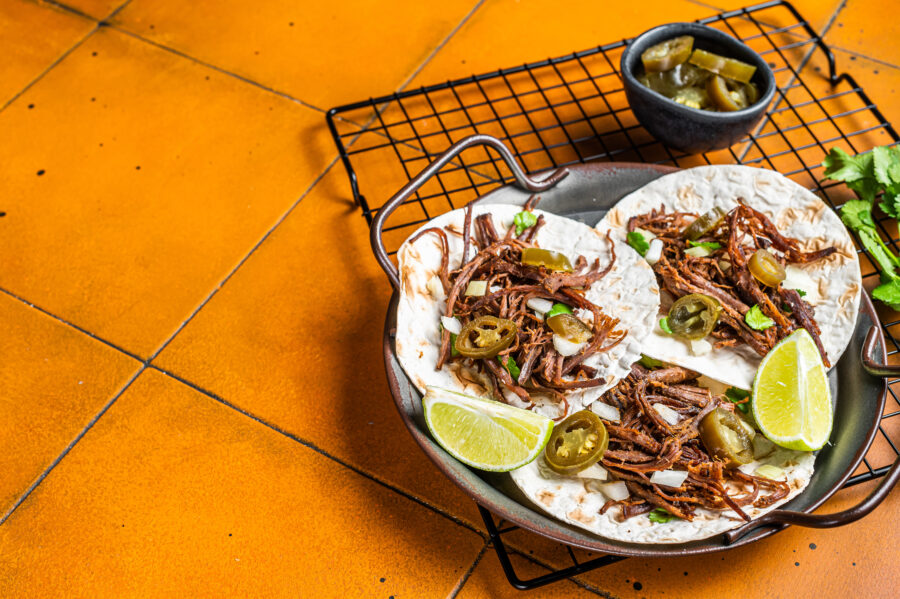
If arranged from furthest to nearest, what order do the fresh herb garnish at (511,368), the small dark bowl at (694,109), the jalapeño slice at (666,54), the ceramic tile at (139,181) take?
the ceramic tile at (139,181) → the jalapeño slice at (666,54) → the small dark bowl at (694,109) → the fresh herb garnish at (511,368)

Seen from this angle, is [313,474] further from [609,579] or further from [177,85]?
[177,85]

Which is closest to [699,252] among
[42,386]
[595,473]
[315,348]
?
[595,473]

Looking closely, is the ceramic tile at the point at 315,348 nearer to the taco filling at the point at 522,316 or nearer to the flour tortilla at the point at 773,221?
the taco filling at the point at 522,316

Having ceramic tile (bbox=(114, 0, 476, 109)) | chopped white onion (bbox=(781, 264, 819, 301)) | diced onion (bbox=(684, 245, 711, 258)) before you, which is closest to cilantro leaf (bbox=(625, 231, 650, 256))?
diced onion (bbox=(684, 245, 711, 258))

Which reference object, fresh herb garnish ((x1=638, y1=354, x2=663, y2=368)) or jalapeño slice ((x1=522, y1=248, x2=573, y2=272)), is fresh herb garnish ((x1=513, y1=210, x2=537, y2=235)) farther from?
fresh herb garnish ((x1=638, y1=354, x2=663, y2=368))

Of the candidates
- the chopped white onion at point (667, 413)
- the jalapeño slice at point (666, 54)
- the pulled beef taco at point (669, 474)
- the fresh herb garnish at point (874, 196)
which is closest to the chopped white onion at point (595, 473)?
the pulled beef taco at point (669, 474)

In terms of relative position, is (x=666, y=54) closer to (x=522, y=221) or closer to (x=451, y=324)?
(x=522, y=221)
